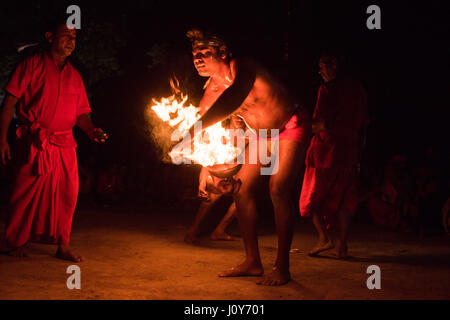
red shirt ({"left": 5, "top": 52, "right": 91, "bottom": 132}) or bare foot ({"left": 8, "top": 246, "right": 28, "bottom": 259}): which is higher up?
red shirt ({"left": 5, "top": 52, "right": 91, "bottom": 132})

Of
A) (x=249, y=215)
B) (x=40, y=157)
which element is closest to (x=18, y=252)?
(x=40, y=157)

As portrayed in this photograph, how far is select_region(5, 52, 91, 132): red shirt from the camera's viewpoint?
5512mm

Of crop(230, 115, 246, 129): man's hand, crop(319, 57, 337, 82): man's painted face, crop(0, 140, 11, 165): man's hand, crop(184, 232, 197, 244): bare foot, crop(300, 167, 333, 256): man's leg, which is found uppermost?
crop(319, 57, 337, 82): man's painted face

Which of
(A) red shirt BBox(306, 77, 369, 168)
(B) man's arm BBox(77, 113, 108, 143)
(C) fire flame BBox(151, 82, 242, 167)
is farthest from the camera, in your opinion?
(A) red shirt BBox(306, 77, 369, 168)

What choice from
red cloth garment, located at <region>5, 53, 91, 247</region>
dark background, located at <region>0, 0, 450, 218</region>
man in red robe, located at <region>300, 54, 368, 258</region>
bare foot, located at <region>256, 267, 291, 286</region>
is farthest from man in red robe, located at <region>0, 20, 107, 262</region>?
dark background, located at <region>0, 0, 450, 218</region>

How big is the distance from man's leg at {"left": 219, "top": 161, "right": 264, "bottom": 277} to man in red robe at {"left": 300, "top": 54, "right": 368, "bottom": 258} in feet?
4.15

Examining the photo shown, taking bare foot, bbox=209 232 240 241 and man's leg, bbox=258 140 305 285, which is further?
bare foot, bbox=209 232 240 241

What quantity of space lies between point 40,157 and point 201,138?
1.65 m

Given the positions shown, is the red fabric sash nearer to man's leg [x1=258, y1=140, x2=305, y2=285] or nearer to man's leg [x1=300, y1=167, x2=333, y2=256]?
man's leg [x1=258, y1=140, x2=305, y2=285]

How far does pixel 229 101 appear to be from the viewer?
4594mm

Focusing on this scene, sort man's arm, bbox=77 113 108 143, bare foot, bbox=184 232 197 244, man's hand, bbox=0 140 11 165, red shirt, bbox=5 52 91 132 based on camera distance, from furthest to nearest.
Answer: bare foot, bbox=184 232 197 244, man's arm, bbox=77 113 108 143, red shirt, bbox=5 52 91 132, man's hand, bbox=0 140 11 165

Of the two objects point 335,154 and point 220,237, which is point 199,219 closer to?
point 220,237

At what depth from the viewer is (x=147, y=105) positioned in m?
13.7

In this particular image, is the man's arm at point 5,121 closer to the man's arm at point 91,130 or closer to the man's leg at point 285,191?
the man's arm at point 91,130
